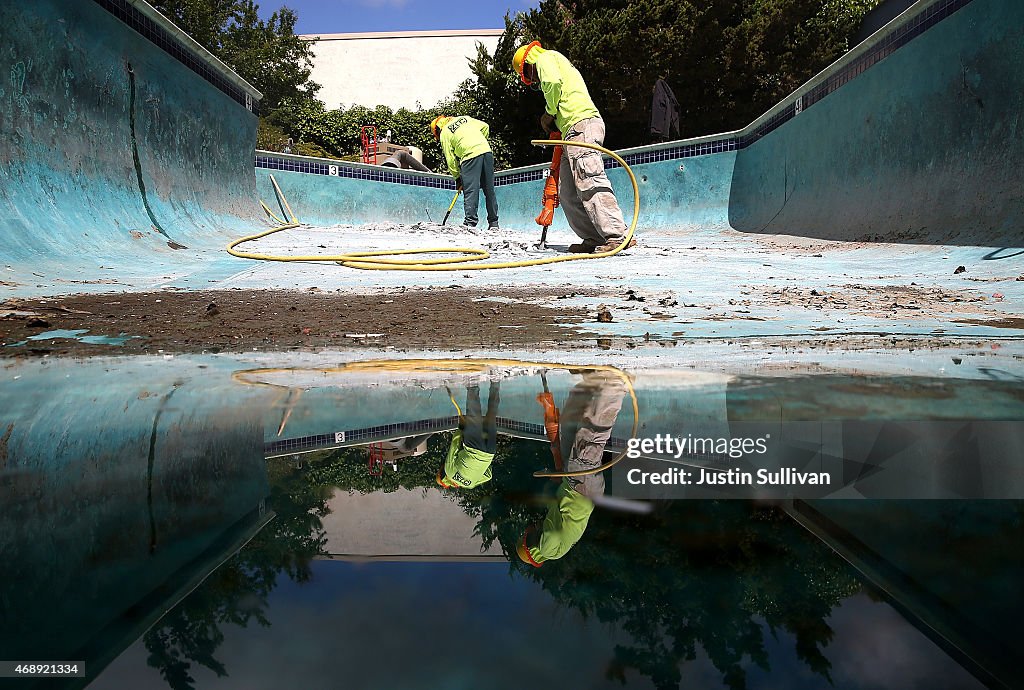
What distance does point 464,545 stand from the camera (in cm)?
91

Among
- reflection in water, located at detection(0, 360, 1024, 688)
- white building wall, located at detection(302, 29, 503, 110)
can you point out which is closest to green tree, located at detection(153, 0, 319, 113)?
white building wall, located at detection(302, 29, 503, 110)

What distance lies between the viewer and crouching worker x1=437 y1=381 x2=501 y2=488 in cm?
119

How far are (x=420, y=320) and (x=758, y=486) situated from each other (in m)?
2.57

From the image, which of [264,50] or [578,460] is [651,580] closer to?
[578,460]

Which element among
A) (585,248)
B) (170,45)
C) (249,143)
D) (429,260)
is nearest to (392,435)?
(429,260)

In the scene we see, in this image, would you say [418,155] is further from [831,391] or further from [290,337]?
[831,391]

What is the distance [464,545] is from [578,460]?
399mm

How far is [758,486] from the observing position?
1091mm

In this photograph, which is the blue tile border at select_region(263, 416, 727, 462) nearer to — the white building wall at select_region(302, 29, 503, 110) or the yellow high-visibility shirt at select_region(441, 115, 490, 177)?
the yellow high-visibility shirt at select_region(441, 115, 490, 177)

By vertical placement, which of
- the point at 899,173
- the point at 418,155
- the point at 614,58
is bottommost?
the point at 899,173

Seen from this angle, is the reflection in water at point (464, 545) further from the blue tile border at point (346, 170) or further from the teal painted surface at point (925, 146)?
the blue tile border at point (346, 170)

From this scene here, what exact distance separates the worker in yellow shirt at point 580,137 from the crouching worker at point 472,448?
17.4ft

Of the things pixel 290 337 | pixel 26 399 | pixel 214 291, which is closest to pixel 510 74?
pixel 214 291

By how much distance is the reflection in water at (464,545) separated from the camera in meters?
0.66
